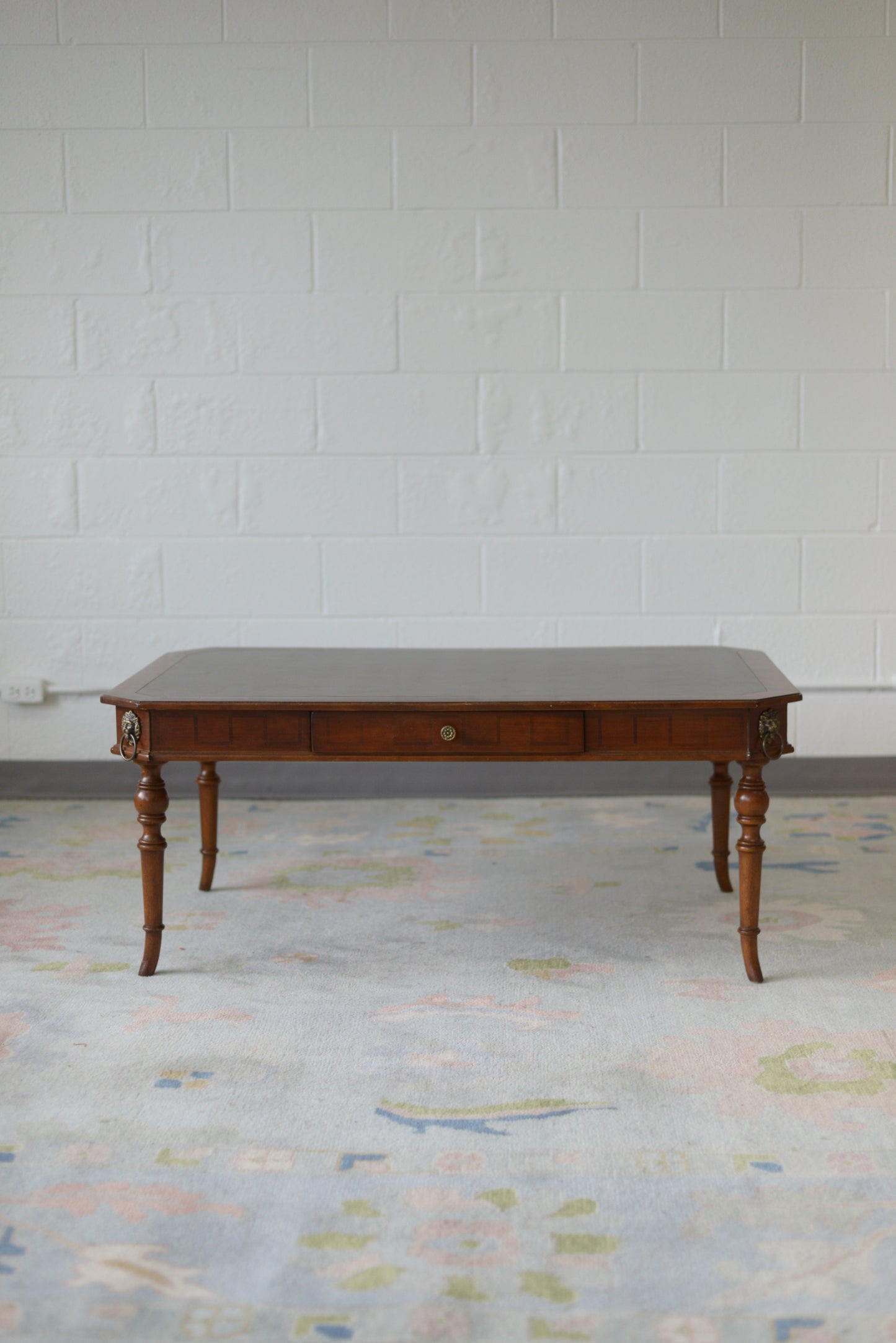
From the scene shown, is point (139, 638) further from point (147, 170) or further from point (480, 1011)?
point (480, 1011)

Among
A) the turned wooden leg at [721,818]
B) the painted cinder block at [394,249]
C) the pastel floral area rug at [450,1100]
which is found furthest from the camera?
the painted cinder block at [394,249]

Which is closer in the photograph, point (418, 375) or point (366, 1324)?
point (366, 1324)

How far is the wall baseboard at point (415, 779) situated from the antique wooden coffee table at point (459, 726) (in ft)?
4.85

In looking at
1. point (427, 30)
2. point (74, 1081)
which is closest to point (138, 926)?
point (74, 1081)

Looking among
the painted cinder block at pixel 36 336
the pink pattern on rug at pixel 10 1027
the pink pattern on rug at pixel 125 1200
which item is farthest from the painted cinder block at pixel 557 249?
the pink pattern on rug at pixel 125 1200

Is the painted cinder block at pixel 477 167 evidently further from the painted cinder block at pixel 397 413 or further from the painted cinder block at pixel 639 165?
the painted cinder block at pixel 397 413

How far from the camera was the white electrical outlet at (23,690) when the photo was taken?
13.3 ft

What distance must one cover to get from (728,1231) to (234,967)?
1.30m

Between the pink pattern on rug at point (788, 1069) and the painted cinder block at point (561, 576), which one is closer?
the pink pattern on rug at point (788, 1069)

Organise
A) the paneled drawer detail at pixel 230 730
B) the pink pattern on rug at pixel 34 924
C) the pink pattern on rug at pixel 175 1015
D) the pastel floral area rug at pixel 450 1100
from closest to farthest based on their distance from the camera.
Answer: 1. the pastel floral area rug at pixel 450 1100
2. the pink pattern on rug at pixel 175 1015
3. the paneled drawer detail at pixel 230 730
4. the pink pattern on rug at pixel 34 924

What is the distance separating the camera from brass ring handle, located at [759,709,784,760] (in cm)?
243

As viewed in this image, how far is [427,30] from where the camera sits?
377cm

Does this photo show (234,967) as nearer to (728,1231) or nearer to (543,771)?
(728,1231)

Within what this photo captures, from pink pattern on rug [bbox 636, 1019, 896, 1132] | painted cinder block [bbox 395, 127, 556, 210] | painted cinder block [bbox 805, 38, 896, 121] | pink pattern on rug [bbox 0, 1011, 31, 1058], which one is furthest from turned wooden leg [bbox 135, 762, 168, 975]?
painted cinder block [bbox 805, 38, 896, 121]
